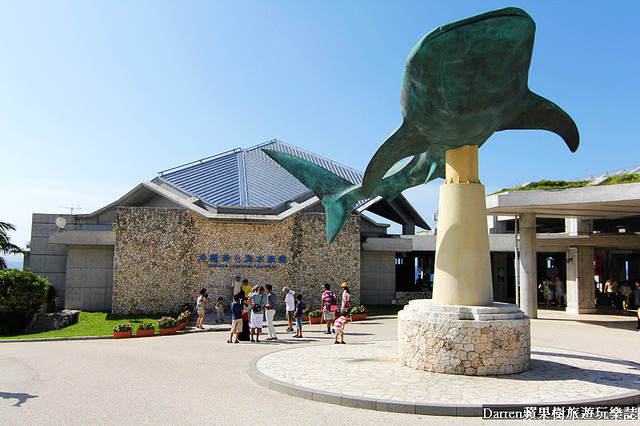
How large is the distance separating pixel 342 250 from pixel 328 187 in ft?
34.4

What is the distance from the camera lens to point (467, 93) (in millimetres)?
7484

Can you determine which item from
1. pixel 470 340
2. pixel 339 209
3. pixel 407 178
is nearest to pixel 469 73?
pixel 470 340

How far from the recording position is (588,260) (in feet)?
70.7

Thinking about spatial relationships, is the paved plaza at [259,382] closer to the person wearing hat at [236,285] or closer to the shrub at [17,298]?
the person wearing hat at [236,285]

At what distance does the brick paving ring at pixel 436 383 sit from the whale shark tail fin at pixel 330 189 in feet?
10.4

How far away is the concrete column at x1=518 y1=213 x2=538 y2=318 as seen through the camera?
18.9 m

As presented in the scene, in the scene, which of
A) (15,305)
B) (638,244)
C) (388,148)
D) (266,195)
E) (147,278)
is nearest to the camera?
(388,148)

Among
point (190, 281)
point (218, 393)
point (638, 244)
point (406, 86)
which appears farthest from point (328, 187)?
point (638, 244)

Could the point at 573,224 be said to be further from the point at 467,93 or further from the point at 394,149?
the point at 467,93

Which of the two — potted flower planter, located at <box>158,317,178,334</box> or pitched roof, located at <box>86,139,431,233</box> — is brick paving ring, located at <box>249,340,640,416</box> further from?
pitched roof, located at <box>86,139,431,233</box>

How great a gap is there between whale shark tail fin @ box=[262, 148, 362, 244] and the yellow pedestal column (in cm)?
254

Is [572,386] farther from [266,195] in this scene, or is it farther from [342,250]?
[266,195]

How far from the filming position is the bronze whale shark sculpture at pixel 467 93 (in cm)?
684

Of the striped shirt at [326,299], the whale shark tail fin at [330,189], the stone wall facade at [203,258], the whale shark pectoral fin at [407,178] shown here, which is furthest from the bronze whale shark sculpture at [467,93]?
the stone wall facade at [203,258]
